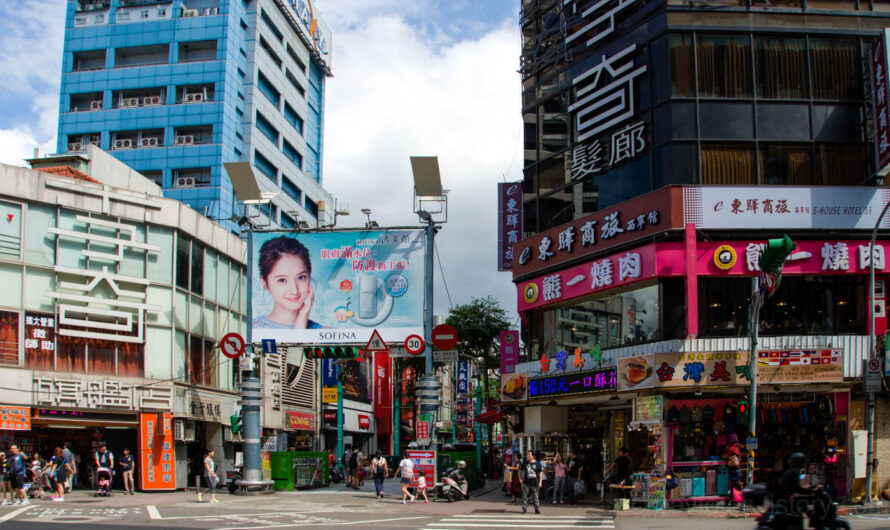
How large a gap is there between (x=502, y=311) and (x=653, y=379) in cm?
3200

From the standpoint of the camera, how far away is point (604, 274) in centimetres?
2869

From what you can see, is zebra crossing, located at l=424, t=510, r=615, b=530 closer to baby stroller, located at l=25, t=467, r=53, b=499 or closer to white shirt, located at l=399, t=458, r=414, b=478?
white shirt, located at l=399, t=458, r=414, b=478

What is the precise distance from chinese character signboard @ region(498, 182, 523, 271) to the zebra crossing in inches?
558

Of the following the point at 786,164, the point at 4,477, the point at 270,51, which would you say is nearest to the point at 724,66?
the point at 786,164

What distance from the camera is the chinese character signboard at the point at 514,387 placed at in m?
31.2

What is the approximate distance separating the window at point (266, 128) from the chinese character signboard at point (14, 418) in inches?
1920

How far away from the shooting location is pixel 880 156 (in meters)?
25.6

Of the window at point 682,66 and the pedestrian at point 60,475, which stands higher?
the window at point 682,66

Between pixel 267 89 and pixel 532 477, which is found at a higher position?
pixel 267 89

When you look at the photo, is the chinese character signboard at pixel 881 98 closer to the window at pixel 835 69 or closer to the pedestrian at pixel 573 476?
the window at pixel 835 69

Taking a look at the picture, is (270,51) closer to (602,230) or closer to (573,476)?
(602,230)

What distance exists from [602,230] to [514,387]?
22.1 ft

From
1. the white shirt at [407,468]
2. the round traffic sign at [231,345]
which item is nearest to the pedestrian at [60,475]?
the round traffic sign at [231,345]

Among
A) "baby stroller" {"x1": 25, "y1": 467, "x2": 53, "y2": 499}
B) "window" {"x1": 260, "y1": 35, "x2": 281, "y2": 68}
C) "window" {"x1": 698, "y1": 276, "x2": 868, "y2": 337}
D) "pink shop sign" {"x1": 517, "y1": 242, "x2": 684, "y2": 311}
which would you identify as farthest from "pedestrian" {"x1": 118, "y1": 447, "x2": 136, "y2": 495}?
"window" {"x1": 260, "y1": 35, "x2": 281, "y2": 68}
